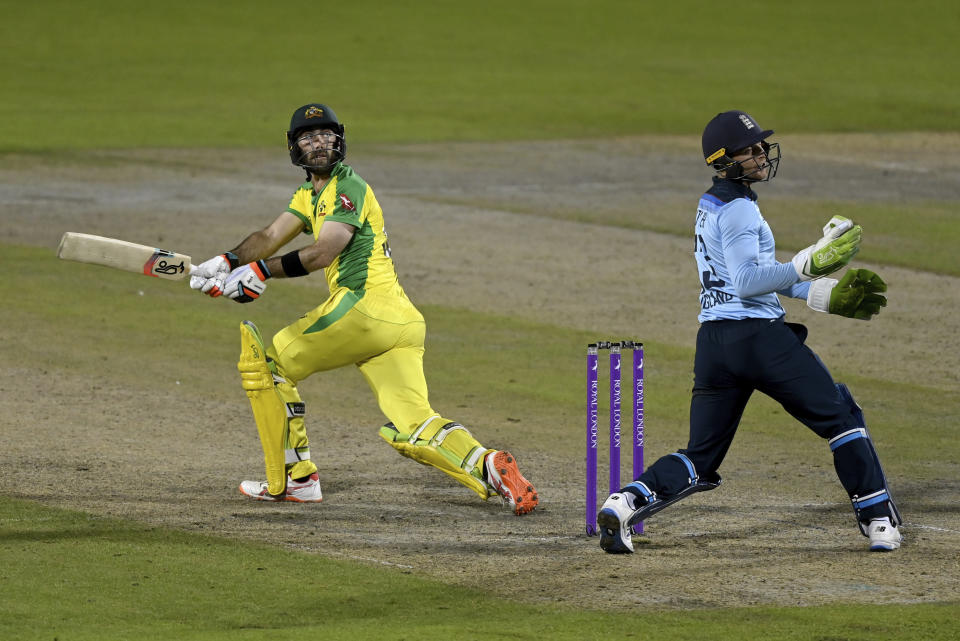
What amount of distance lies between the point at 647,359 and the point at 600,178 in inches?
427

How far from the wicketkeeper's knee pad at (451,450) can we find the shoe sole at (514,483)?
0.10 m

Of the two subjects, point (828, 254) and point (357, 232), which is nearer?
point (828, 254)

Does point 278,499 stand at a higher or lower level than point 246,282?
lower

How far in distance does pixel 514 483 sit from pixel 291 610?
2067mm

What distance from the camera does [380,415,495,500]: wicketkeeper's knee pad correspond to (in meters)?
8.66

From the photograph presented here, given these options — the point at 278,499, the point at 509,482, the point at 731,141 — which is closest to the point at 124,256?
the point at 278,499

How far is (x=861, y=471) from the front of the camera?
783 cm

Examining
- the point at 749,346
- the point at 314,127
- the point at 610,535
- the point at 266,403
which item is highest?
the point at 314,127

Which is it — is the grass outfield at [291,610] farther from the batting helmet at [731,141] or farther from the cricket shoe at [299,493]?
the batting helmet at [731,141]

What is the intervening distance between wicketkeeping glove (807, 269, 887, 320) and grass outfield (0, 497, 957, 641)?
153 centimetres

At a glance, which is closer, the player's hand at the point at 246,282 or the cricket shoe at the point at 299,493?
the player's hand at the point at 246,282

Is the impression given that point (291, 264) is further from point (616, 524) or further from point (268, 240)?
point (616, 524)

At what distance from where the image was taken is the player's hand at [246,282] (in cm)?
864

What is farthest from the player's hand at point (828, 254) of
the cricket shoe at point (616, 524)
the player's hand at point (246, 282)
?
the player's hand at point (246, 282)
